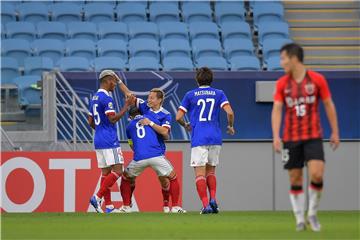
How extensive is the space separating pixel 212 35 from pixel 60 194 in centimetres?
688

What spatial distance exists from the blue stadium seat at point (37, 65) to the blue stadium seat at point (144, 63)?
1671 millimetres

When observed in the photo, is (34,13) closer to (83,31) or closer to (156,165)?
(83,31)

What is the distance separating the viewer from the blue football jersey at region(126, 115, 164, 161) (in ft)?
49.2

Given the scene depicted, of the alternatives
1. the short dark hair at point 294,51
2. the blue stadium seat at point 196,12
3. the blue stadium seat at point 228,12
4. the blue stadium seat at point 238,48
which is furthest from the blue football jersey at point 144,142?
the blue stadium seat at point 228,12

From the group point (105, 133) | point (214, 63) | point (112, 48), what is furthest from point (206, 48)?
point (105, 133)

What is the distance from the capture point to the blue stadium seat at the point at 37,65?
21.4m

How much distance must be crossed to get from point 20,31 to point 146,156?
29.1 feet

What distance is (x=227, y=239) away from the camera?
9.41 m

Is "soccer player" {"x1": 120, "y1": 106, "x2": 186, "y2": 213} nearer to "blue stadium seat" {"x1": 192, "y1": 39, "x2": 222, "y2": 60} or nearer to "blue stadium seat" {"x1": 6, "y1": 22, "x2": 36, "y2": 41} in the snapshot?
"blue stadium seat" {"x1": 192, "y1": 39, "x2": 222, "y2": 60}

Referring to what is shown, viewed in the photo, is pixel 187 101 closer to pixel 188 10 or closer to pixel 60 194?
pixel 60 194

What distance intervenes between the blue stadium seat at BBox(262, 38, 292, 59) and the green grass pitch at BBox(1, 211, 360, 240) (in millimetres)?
9495

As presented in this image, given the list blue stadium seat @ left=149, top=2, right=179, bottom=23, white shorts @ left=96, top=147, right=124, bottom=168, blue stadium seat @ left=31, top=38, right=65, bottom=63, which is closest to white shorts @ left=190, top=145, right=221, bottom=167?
white shorts @ left=96, top=147, right=124, bottom=168

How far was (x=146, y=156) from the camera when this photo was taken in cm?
1495

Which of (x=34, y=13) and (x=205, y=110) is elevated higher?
(x=34, y=13)
